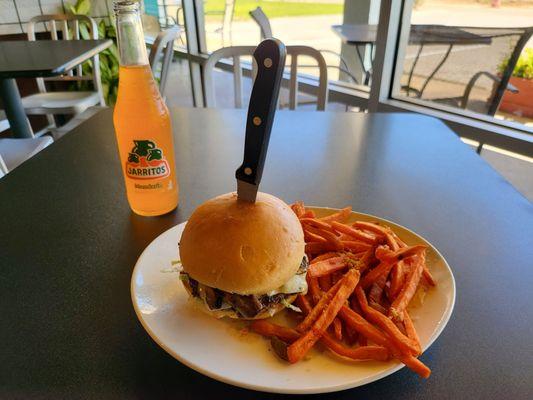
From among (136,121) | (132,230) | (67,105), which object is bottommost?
(67,105)

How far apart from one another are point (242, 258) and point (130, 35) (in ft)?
1.83

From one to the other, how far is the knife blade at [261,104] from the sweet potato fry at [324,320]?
23 centimetres

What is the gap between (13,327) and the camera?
29.1 inches

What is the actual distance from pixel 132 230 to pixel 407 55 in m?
2.39

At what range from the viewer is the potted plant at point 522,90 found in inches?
96.3

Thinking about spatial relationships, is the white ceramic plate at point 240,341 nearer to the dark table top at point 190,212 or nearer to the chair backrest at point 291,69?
the dark table top at point 190,212

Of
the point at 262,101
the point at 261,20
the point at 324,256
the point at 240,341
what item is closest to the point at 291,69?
the point at 261,20

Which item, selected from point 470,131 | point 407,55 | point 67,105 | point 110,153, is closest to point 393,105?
point 407,55

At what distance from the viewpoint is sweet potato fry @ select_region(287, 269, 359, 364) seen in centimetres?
62

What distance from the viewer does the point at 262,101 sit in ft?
1.98

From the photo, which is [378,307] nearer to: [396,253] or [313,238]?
[396,253]

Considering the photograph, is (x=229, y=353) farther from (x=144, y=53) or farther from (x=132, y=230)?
(x=144, y=53)

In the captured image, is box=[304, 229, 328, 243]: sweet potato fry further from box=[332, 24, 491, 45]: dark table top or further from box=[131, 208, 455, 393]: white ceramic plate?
box=[332, 24, 491, 45]: dark table top

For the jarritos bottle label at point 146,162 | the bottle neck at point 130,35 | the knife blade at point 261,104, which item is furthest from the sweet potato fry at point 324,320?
the bottle neck at point 130,35
